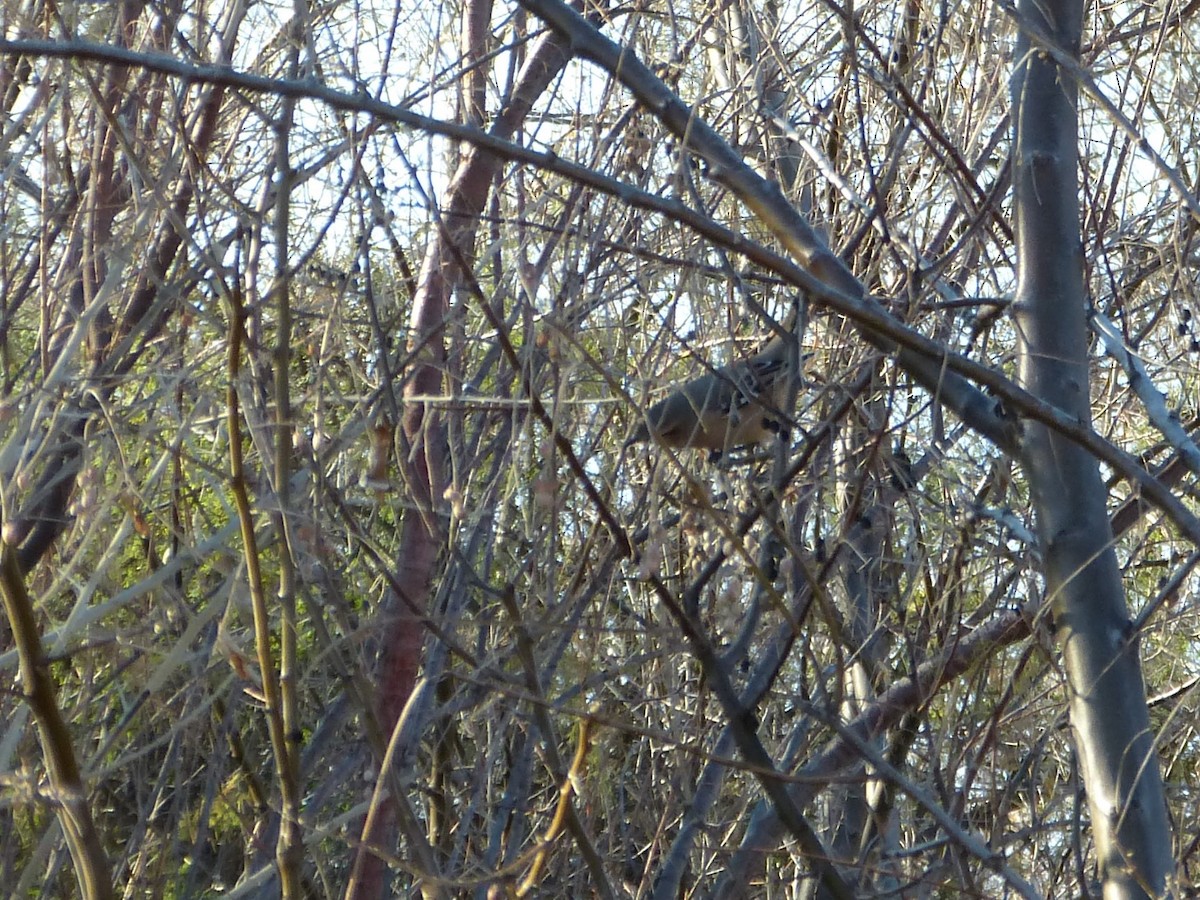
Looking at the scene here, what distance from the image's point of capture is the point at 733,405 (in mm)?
2395

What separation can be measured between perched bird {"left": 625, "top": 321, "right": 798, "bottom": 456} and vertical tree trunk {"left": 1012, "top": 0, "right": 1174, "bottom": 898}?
0.40 metres

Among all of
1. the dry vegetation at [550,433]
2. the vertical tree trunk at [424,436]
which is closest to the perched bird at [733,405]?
the dry vegetation at [550,433]

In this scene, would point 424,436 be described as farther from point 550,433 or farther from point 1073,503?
point 1073,503

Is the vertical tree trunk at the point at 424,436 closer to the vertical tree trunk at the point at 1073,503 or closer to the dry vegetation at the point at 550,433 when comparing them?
the dry vegetation at the point at 550,433

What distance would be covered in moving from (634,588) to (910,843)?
1.03 m

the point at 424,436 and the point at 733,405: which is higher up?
the point at 733,405

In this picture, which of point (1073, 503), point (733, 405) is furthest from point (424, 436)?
point (1073, 503)

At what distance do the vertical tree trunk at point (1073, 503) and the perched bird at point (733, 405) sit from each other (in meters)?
0.40

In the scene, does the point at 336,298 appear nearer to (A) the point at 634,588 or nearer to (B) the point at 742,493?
(B) the point at 742,493

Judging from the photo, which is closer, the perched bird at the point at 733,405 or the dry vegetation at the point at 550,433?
the dry vegetation at the point at 550,433

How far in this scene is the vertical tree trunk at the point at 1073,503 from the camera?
6.57 ft

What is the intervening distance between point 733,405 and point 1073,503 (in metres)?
0.57

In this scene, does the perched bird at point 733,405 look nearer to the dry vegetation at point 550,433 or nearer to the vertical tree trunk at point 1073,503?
the dry vegetation at point 550,433

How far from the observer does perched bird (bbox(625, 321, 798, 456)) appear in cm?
238
